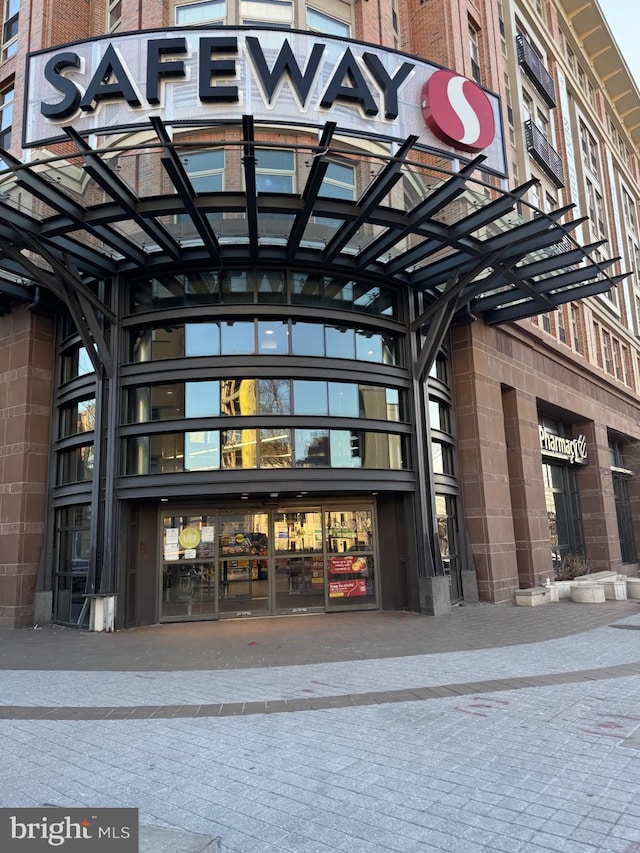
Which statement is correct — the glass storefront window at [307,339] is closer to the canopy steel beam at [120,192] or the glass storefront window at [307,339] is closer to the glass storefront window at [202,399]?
the glass storefront window at [202,399]

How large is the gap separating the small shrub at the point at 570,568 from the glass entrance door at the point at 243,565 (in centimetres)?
1171

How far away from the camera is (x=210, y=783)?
507 cm

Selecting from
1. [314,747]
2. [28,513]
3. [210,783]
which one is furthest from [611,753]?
[28,513]

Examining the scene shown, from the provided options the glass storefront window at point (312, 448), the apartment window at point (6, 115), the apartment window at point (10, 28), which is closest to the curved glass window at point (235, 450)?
the glass storefront window at point (312, 448)

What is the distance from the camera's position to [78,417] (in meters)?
16.3

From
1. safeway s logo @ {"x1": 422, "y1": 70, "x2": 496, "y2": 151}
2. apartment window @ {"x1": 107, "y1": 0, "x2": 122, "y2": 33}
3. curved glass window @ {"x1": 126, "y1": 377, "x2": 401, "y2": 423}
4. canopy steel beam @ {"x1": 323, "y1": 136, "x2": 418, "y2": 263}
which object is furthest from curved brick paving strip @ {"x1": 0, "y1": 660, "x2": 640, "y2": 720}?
apartment window @ {"x1": 107, "y1": 0, "x2": 122, "y2": 33}

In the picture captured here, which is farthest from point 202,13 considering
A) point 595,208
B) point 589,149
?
point 589,149

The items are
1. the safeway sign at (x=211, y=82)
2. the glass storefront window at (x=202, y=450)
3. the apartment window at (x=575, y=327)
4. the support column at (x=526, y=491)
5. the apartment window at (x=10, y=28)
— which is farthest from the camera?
the apartment window at (x=575, y=327)

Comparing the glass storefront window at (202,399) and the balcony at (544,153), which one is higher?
the balcony at (544,153)

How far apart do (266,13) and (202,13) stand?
1739 millimetres

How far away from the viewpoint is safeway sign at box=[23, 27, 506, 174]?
11711 mm

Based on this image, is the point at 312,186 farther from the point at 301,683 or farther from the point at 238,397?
the point at 301,683

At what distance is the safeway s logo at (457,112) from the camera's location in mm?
12883

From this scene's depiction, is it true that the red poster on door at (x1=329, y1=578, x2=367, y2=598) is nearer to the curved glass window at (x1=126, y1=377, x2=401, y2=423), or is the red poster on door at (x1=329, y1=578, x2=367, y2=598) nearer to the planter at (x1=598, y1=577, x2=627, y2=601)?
the curved glass window at (x1=126, y1=377, x2=401, y2=423)
